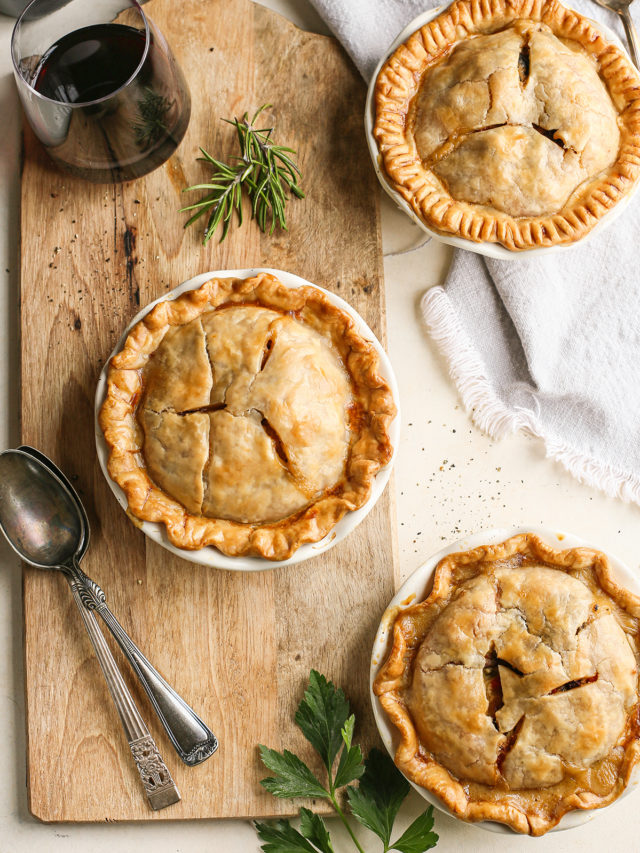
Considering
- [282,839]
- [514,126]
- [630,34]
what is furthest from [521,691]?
[630,34]

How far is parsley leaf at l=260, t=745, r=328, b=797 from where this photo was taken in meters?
2.27

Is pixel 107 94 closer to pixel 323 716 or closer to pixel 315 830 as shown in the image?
pixel 323 716

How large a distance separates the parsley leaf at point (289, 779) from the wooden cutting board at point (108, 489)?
8cm

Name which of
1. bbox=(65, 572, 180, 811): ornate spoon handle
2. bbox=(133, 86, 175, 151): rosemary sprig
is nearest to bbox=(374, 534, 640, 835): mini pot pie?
bbox=(65, 572, 180, 811): ornate spoon handle

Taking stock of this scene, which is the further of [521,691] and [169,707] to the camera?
[169,707]

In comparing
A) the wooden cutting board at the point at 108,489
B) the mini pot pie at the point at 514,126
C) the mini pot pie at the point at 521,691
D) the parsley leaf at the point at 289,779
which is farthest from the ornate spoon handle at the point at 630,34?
the parsley leaf at the point at 289,779

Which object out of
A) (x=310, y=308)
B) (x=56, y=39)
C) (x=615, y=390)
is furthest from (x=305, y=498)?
(x=56, y=39)

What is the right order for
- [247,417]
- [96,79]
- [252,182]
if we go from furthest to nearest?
[252,182] → [96,79] → [247,417]

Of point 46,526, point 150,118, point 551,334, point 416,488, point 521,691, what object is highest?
point 150,118

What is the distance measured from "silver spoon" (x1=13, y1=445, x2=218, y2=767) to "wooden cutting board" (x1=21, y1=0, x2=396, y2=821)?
59mm

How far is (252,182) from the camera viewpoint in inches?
97.0

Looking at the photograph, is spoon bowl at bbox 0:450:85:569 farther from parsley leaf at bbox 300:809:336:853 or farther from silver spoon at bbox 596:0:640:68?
silver spoon at bbox 596:0:640:68

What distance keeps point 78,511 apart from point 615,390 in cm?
165

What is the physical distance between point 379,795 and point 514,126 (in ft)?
6.34
